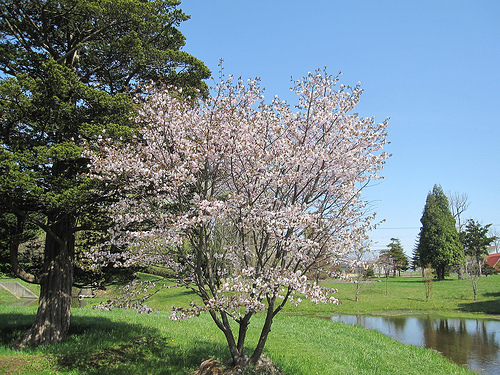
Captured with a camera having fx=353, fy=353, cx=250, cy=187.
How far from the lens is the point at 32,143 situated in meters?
7.71

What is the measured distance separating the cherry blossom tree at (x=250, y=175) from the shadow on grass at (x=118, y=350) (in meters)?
1.52

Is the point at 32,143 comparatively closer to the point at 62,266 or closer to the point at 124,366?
the point at 62,266

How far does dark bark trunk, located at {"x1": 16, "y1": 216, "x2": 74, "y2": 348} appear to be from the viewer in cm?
798

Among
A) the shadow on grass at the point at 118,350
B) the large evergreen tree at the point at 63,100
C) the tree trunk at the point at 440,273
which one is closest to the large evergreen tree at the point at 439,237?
the tree trunk at the point at 440,273

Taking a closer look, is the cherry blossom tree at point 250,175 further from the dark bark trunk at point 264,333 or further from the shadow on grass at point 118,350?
the shadow on grass at point 118,350

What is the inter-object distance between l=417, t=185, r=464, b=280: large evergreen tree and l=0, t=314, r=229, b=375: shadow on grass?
42.2 m

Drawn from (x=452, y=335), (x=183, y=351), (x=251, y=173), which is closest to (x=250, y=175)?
Result: (x=251, y=173)

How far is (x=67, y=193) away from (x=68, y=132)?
1942mm

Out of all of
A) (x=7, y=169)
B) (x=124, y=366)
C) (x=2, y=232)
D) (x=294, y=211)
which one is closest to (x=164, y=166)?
(x=294, y=211)

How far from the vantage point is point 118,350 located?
313 inches

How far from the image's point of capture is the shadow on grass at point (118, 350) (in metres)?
7.00

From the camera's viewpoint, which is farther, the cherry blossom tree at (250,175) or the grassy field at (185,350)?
the grassy field at (185,350)

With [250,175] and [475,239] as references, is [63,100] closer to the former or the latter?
[250,175]

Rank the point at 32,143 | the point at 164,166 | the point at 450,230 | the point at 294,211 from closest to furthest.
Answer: the point at 294,211
the point at 164,166
the point at 32,143
the point at 450,230
